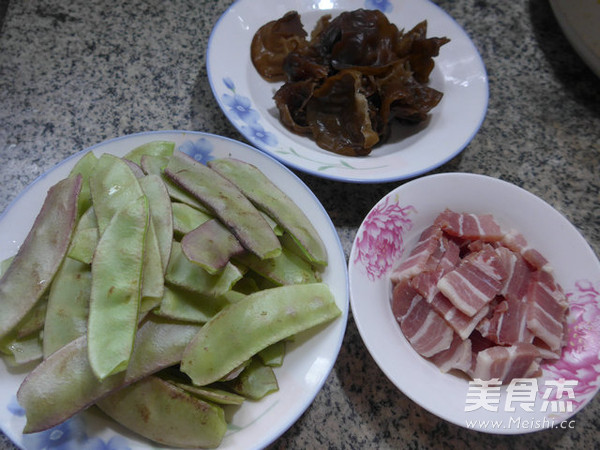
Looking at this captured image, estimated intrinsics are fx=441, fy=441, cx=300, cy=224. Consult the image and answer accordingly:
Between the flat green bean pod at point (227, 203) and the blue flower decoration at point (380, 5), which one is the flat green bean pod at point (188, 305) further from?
the blue flower decoration at point (380, 5)

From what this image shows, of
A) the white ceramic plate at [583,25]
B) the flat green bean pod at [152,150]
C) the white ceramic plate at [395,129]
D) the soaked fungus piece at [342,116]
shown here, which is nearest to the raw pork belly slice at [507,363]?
the white ceramic plate at [395,129]

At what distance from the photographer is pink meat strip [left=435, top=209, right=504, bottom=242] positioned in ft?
3.92

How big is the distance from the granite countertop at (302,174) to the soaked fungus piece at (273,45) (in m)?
0.23

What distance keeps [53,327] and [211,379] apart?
33cm

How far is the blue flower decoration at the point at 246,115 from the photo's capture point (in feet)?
4.34

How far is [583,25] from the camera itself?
1.63 metres

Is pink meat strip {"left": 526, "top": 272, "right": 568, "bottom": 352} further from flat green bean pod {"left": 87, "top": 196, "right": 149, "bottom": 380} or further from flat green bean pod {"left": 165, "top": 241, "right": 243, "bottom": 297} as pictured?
flat green bean pod {"left": 87, "top": 196, "right": 149, "bottom": 380}

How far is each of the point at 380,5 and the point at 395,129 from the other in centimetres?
52

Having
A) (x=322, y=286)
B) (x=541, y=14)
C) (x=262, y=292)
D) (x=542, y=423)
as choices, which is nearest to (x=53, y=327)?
(x=262, y=292)

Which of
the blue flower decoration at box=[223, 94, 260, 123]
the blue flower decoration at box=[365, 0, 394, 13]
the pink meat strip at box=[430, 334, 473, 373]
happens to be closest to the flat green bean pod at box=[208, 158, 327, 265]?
the blue flower decoration at box=[223, 94, 260, 123]

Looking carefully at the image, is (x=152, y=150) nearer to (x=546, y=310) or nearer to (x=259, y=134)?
(x=259, y=134)

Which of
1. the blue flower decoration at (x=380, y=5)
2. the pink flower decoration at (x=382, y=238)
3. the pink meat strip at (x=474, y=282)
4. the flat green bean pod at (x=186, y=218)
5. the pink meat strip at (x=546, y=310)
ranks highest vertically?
the blue flower decoration at (x=380, y=5)

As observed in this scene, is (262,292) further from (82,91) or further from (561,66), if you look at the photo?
(561,66)

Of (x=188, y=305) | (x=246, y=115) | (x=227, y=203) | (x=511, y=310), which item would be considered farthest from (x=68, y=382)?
(x=511, y=310)
